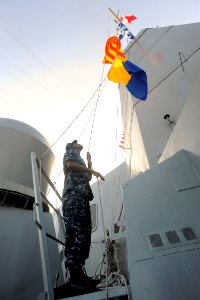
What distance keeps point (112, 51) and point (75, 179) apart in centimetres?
370

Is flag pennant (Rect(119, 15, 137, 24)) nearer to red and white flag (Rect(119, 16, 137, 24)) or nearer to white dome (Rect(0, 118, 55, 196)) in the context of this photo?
red and white flag (Rect(119, 16, 137, 24))

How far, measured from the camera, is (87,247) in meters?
1.94

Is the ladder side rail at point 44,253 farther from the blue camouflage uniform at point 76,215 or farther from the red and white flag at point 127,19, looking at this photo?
the red and white flag at point 127,19

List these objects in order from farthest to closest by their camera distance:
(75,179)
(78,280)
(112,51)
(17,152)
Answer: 1. (112,51)
2. (17,152)
3. (75,179)
4. (78,280)

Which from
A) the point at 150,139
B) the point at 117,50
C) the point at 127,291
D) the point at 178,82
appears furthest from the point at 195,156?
the point at 117,50

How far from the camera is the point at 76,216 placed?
2.00 m

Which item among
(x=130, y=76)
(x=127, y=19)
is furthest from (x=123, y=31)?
(x=130, y=76)

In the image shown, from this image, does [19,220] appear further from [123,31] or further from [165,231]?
[123,31]

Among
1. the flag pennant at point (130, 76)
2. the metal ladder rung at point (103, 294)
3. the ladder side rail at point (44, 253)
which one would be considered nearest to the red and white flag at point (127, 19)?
the flag pennant at point (130, 76)

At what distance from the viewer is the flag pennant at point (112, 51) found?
15.7 feet

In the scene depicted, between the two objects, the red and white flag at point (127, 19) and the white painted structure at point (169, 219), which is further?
the red and white flag at point (127, 19)

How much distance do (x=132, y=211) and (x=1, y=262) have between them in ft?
7.36

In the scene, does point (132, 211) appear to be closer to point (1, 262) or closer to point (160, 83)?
point (1, 262)

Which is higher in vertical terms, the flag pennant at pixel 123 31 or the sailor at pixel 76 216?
the flag pennant at pixel 123 31
